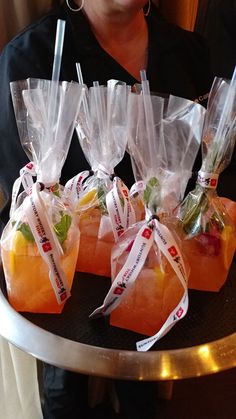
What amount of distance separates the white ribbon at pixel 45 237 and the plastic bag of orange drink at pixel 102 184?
3.4 inches

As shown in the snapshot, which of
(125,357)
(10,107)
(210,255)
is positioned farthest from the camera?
(10,107)

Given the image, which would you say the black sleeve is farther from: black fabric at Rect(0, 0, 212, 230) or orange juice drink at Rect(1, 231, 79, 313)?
orange juice drink at Rect(1, 231, 79, 313)

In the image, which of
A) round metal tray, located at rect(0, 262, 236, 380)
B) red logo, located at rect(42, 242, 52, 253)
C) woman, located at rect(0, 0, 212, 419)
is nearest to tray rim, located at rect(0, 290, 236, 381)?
round metal tray, located at rect(0, 262, 236, 380)

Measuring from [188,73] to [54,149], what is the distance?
0.61 metres

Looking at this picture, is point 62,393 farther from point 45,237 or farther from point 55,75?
point 55,75

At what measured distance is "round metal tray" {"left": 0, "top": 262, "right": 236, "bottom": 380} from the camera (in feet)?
1.79

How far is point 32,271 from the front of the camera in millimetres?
624

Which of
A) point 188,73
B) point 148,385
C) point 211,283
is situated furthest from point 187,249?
point 188,73

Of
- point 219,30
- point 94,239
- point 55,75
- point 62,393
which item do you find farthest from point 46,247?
point 219,30

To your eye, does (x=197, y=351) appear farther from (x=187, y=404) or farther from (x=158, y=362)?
(x=187, y=404)

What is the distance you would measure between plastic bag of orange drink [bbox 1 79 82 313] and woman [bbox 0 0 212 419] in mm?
239

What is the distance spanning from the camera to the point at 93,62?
0.99 m

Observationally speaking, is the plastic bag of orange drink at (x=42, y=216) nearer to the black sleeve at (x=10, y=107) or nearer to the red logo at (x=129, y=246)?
the red logo at (x=129, y=246)

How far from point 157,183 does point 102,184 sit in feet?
0.36
